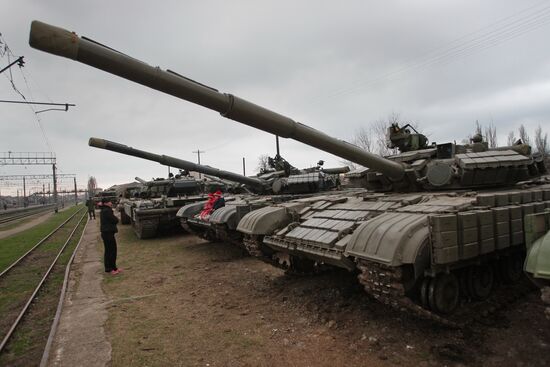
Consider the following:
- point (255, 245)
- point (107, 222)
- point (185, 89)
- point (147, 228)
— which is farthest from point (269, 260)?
point (147, 228)

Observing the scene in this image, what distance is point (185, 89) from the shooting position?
4.25 meters

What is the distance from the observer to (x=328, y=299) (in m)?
6.21

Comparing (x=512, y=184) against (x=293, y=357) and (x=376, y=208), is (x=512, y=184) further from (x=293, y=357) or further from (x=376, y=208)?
(x=293, y=357)

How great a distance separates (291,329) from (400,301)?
1446mm

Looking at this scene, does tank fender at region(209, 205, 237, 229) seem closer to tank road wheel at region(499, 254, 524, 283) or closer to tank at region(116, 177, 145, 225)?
tank road wheel at region(499, 254, 524, 283)

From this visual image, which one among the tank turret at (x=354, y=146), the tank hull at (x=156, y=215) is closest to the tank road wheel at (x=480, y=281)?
the tank turret at (x=354, y=146)

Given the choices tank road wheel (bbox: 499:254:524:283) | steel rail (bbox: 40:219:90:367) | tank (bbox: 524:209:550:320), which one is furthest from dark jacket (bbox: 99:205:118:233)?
tank (bbox: 524:209:550:320)

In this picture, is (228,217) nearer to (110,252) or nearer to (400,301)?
(110,252)

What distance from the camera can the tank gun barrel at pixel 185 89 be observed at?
11.4 ft

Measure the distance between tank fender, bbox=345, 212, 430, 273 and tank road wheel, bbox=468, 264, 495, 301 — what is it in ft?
4.00

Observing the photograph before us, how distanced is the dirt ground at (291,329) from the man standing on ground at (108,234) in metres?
1.26

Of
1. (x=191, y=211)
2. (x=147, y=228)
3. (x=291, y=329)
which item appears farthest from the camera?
(x=147, y=228)

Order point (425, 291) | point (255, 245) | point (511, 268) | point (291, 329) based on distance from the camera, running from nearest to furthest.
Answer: point (425, 291) → point (291, 329) → point (511, 268) → point (255, 245)

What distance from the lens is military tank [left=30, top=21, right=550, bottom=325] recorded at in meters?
4.28
